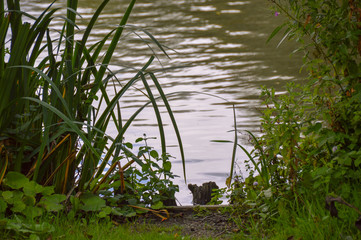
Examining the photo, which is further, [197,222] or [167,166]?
[167,166]

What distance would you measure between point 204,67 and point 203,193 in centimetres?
445

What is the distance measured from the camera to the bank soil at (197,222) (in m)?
3.31

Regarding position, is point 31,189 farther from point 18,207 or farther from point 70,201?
point 70,201

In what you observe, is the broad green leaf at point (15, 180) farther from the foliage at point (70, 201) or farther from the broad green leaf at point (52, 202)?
the broad green leaf at point (52, 202)

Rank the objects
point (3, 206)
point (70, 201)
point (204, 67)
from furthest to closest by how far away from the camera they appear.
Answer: point (204, 67), point (70, 201), point (3, 206)

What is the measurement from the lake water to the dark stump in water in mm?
379

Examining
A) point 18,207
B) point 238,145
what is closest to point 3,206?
point 18,207

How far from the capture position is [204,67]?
8375mm

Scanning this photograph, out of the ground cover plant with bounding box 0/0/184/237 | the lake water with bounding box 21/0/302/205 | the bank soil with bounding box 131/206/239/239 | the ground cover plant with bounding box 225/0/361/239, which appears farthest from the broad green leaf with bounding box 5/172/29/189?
the ground cover plant with bounding box 225/0/361/239

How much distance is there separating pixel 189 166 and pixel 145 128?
1050mm

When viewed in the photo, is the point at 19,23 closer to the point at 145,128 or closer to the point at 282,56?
the point at 145,128

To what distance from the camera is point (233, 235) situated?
3.19 metres

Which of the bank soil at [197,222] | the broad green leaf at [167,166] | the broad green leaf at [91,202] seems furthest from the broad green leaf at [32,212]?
the broad green leaf at [167,166]

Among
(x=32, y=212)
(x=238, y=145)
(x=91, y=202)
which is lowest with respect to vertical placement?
(x=32, y=212)
